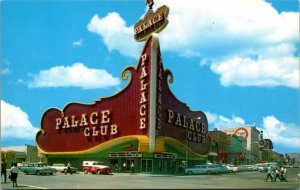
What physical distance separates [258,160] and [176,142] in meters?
125

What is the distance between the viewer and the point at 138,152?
59719 millimetres

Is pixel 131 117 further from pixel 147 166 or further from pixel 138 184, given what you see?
pixel 138 184

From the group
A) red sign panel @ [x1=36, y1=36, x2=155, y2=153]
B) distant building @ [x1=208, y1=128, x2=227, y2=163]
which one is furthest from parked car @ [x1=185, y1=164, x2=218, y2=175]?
distant building @ [x1=208, y1=128, x2=227, y2=163]

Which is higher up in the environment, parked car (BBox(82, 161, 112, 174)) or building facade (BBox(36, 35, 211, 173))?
building facade (BBox(36, 35, 211, 173))

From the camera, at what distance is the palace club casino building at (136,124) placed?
2376 inches

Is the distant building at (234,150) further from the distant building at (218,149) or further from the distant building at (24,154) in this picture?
the distant building at (24,154)

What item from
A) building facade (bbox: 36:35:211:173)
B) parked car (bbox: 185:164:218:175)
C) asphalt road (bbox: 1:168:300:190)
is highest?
building facade (bbox: 36:35:211:173)

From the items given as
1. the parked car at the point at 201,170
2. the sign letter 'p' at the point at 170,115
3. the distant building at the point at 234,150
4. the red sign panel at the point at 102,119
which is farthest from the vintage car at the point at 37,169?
the distant building at the point at 234,150

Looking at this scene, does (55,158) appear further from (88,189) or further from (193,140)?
(88,189)

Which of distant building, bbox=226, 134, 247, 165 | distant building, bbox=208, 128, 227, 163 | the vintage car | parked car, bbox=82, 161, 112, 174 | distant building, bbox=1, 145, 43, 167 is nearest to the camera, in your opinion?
the vintage car

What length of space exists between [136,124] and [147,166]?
240 inches

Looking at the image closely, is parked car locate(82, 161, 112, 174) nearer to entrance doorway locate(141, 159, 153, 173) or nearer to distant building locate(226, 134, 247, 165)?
entrance doorway locate(141, 159, 153, 173)

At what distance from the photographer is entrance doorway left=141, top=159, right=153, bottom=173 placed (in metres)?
60.3

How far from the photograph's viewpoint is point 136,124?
6141 cm
